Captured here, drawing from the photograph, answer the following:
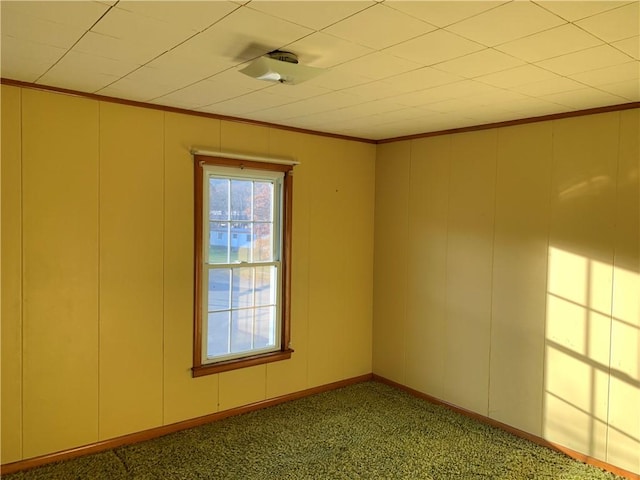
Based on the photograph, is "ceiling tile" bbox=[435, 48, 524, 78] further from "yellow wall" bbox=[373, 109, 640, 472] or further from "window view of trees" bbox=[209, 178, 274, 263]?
"window view of trees" bbox=[209, 178, 274, 263]

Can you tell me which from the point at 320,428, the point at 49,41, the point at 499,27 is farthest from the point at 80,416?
the point at 499,27

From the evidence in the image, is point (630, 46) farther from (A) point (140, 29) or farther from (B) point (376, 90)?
(A) point (140, 29)

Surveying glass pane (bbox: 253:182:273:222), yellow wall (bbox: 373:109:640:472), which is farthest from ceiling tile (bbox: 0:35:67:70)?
yellow wall (bbox: 373:109:640:472)

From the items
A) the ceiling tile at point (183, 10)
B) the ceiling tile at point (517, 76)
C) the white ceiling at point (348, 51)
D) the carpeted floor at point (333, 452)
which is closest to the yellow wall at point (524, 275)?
the carpeted floor at point (333, 452)

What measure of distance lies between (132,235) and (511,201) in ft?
9.71

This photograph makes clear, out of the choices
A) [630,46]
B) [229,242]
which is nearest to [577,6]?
[630,46]

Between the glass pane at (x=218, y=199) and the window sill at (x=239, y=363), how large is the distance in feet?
3.97

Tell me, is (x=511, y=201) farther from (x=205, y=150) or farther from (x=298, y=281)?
(x=205, y=150)

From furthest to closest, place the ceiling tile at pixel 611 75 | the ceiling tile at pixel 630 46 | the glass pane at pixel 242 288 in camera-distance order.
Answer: the glass pane at pixel 242 288 → the ceiling tile at pixel 611 75 → the ceiling tile at pixel 630 46

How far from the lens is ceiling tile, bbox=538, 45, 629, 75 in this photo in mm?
2221

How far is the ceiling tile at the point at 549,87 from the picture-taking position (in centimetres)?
271

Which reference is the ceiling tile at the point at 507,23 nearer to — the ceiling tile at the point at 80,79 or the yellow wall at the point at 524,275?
the yellow wall at the point at 524,275

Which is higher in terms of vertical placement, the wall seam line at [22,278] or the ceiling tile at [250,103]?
the ceiling tile at [250,103]

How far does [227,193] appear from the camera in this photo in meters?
3.97
